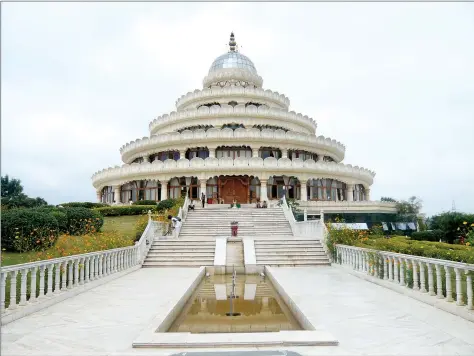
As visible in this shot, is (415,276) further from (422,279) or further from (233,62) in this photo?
(233,62)

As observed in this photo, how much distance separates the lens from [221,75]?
180ft

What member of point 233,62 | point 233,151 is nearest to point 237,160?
point 233,151

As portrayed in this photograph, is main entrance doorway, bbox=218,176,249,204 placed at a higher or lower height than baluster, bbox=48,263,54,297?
higher

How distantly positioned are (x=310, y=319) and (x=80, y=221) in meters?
16.8

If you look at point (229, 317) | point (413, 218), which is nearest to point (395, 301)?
point (229, 317)

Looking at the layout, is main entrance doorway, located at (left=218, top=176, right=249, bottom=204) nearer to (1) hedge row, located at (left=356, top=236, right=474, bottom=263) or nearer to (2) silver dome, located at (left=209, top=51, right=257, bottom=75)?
(2) silver dome, located at (left=209, top=51, right=257, bottom=75)

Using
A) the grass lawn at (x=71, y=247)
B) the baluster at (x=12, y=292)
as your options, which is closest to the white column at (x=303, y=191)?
the grass lawn at (x=71, y=247)

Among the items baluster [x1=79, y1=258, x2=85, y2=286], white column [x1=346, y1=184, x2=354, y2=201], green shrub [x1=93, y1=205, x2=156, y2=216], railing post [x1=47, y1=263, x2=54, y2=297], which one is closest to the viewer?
railing post [x1=47, y1=263, x2=54, y2=297]

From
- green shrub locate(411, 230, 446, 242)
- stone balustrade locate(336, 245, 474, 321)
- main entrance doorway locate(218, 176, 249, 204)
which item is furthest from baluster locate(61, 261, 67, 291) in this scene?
main entrance doorway locate(218, 176, 249, 204)

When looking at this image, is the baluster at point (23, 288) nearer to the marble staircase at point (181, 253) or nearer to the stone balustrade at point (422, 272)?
the stone balustrade at point (422, 272)

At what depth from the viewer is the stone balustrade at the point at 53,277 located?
30.5 feet

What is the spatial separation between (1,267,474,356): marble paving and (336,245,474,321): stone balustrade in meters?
0.50

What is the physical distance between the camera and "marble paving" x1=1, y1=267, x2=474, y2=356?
6973mm

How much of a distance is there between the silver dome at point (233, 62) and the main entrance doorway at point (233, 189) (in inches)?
845
